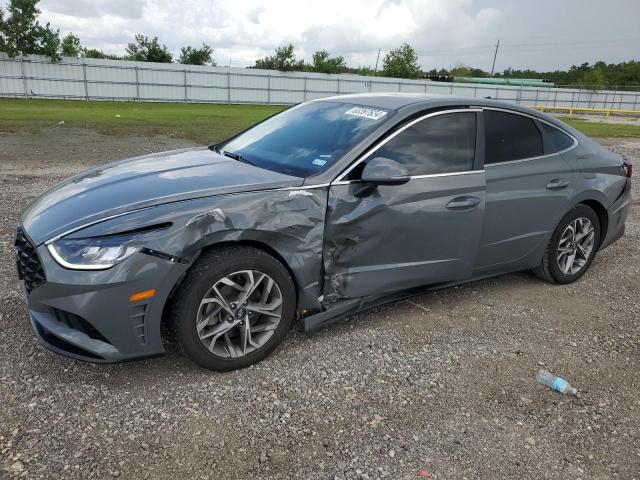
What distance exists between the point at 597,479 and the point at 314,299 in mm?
1776

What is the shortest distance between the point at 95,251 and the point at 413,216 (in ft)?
6.56

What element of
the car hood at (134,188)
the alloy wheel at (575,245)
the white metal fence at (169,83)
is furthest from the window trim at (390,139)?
the white metal fence at (169,83)

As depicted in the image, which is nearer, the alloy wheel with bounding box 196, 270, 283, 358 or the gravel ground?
the gravel ground

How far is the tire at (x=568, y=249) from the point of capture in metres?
4.60

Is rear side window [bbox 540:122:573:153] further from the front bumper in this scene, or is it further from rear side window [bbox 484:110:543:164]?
the front bumper

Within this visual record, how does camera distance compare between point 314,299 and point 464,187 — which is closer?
point 314,299

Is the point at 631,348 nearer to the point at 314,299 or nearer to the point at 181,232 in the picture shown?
the point at 314,299

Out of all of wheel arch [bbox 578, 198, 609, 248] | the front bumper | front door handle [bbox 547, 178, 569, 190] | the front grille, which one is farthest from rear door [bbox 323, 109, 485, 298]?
the front grille

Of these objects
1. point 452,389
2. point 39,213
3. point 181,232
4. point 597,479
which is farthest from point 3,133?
point 597,479

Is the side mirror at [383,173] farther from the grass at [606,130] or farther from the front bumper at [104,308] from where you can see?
the grass at [606,130]

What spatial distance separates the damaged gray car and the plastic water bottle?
3.13ft

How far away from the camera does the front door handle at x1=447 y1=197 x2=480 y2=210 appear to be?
372 cm

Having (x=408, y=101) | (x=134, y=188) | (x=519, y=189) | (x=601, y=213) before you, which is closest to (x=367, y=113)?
(x=408, y=101)

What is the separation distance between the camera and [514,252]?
4.29 metres
